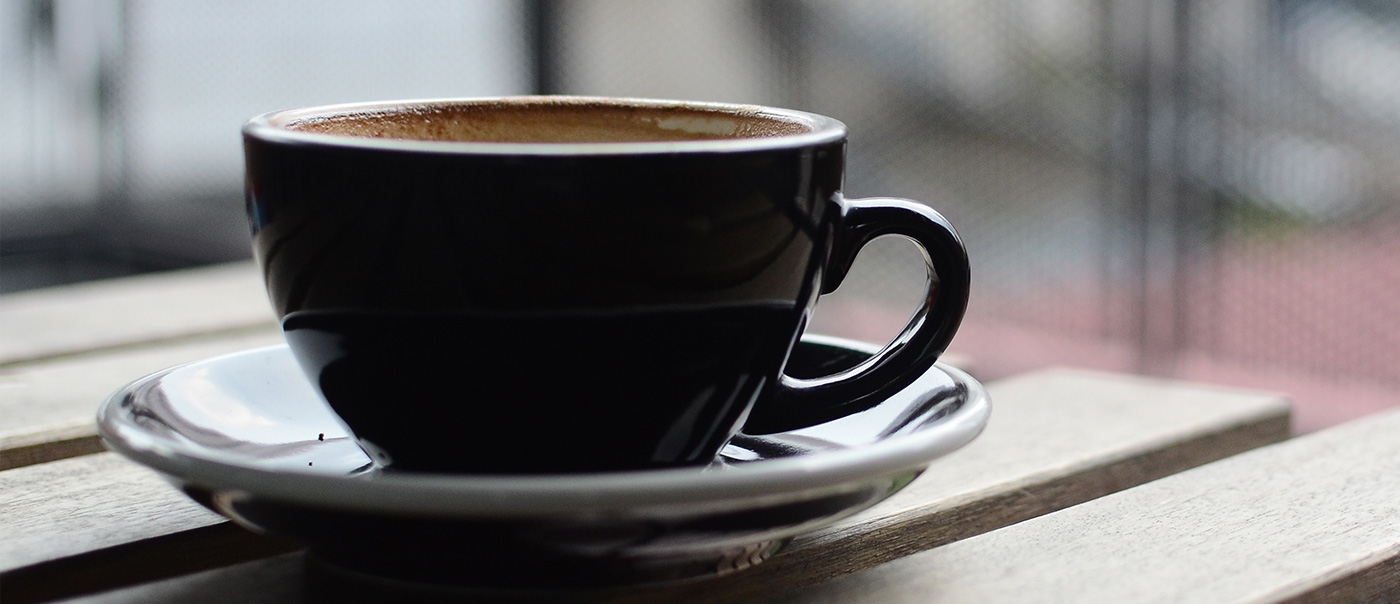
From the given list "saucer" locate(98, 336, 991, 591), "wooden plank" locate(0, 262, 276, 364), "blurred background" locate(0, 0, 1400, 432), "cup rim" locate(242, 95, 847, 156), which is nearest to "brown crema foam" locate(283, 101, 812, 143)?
"cup rim" locate(242, 95, 847, 156)

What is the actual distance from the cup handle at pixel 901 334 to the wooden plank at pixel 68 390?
0.87ft

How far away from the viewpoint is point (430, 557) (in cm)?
29

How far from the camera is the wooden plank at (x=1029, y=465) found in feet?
1.15

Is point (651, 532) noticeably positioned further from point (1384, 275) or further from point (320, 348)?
point (1384, 275)

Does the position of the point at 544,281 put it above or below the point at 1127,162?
above

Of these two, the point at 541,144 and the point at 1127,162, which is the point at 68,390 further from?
the point at 1127,162

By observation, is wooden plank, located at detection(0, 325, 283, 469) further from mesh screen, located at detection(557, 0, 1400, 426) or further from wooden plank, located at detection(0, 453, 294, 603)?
mesh screen, located at detection(557, 0, 1400, 426)

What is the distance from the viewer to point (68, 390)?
Answer: 569mm

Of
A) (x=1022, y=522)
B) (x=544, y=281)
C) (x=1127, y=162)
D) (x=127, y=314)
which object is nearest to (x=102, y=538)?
(x=544, y=281)

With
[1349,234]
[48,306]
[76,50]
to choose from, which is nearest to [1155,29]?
[1349,234]

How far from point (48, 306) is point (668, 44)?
5.53ft

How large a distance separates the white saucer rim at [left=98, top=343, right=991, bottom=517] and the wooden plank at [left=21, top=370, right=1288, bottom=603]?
6cm

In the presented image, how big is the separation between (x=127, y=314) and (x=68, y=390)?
0.63ft

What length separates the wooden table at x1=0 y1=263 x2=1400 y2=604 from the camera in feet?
1.11
